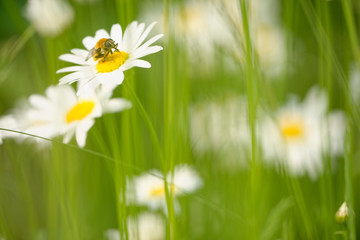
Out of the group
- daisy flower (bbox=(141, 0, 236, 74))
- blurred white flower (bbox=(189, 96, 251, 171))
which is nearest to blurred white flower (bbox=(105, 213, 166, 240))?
blurred white flower (bbox=(189, 96, 251, 171))

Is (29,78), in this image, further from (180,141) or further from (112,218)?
(180,141)

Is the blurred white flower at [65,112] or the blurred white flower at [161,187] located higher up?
the blurred white flower at [65,112]

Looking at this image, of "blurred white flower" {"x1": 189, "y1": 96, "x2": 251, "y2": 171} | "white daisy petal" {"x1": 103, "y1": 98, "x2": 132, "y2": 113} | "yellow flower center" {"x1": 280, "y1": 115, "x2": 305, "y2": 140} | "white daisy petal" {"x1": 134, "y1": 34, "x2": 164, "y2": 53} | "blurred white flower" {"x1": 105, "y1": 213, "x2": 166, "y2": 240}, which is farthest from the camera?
"yellow flower center" {"x1": 280, "y1": 115, "x2": 305, "y2": 140}

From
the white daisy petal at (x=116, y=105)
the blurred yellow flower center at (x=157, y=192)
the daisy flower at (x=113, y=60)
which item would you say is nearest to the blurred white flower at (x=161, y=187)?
the blurred yellow flower center at (x=157, y=192)

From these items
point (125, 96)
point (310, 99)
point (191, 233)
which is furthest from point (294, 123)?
point (125, 96)

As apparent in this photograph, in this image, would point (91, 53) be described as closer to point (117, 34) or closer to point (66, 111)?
point (117, 34)

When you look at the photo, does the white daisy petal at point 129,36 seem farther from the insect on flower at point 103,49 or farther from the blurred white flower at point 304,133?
the blurred white flower at point 304,133

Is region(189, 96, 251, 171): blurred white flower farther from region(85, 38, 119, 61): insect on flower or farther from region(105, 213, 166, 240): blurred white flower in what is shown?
region(85, 38, 119, 61): insect on flower
